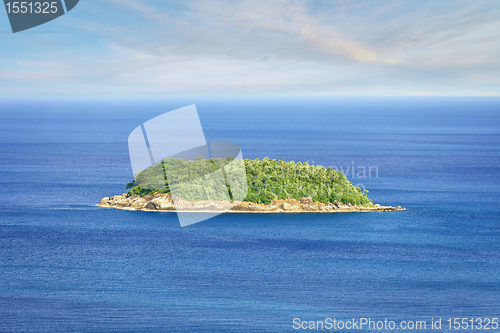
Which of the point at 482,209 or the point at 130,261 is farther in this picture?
the point at 482,209

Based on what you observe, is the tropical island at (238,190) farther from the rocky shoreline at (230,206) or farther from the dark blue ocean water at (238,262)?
the dark blue ocean water at (238,262)

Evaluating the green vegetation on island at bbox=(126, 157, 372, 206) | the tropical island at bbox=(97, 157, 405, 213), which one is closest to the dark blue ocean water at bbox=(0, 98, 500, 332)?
the tropical island at bbox=(97, 157, 405, 213)

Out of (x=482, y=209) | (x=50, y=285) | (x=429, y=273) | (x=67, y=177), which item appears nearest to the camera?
(x=50, y=285)

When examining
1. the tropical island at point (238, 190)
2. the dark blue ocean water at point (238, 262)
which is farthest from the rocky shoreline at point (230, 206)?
the dark blue ocean water at point (238, 262)

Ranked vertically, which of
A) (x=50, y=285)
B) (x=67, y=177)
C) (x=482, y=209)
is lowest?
(x=482, y=209)

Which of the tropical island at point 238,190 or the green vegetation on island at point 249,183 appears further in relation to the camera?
the green vegetation on island at point 249,183

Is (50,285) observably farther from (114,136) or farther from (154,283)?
(114,136)

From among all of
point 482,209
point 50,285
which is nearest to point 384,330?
point 50,285

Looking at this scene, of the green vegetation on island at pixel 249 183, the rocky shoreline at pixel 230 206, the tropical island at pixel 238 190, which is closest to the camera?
the rocky shoreline at pixel 230 206
